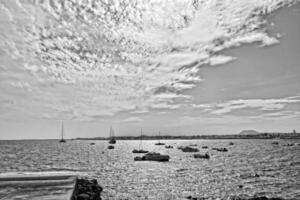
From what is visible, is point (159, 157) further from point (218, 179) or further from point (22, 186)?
point (22, 186)

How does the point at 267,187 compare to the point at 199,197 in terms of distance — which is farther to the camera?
the point at 267,187

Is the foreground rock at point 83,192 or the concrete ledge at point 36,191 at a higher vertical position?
the concrete ledge at point 36,191

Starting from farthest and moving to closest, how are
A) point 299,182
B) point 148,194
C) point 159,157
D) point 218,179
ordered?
1. point 159,157
2. point 218,179
3. point 299,182
4. point 148,194

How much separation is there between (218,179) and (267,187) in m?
8.40

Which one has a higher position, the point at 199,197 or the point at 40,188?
the point at 40,188

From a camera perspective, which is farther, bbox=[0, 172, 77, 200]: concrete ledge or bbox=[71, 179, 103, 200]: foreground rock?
bbox=[71, 179, 103, 200]: foreground rock

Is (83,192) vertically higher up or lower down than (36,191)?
lower down

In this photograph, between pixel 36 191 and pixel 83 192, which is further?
pixel 83 192

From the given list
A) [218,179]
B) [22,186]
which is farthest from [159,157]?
[22,186]

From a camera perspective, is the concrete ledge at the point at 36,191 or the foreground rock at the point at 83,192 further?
the foreground rock at the point at 83,192

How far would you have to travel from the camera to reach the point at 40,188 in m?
20.6

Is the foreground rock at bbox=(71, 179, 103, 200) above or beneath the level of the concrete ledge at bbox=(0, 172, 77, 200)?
beneath

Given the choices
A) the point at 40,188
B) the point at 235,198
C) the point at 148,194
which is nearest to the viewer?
the point at 40,188

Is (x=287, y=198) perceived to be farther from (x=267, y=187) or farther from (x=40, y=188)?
(x=40, y=188)
